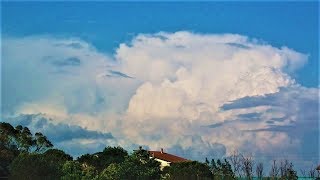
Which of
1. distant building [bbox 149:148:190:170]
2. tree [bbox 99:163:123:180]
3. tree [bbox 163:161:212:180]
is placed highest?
distant building [bbox 149:148:190:170]

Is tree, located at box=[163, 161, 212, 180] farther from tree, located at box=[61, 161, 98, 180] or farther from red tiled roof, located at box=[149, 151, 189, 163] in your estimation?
red tiled roof, located at box=[149, 151, 189, 163]

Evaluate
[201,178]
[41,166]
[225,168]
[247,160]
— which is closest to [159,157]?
[225,168]

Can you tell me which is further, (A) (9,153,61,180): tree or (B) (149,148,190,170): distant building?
(B) (149,148,190,170): distant building

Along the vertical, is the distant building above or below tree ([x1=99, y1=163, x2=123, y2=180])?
above

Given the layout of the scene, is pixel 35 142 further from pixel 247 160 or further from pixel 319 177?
pixel 319 177

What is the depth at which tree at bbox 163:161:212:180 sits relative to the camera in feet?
115

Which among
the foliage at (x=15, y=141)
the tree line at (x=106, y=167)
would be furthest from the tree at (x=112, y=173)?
the foliage at (x=15, y=141)

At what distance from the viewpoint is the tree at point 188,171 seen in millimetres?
35006

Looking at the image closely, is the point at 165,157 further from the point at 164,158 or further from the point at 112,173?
the point at 112,173

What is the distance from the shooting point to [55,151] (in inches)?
1829

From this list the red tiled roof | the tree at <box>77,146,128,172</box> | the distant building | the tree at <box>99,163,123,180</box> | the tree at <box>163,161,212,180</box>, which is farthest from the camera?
the red tiled roof

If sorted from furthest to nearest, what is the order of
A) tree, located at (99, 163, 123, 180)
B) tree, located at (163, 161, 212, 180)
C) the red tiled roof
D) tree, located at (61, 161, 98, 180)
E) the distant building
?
1. the red tiled roof
2. the distant building
3. tree, located at (163, 161, 212, 180)
4. tree, located at (61, 161, 98, 180)
5. tree, located at (99, 163, 123, 180)

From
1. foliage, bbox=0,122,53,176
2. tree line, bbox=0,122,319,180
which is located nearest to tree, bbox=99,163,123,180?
tree line, bbox=0,122,319,180

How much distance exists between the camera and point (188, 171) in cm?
3638
